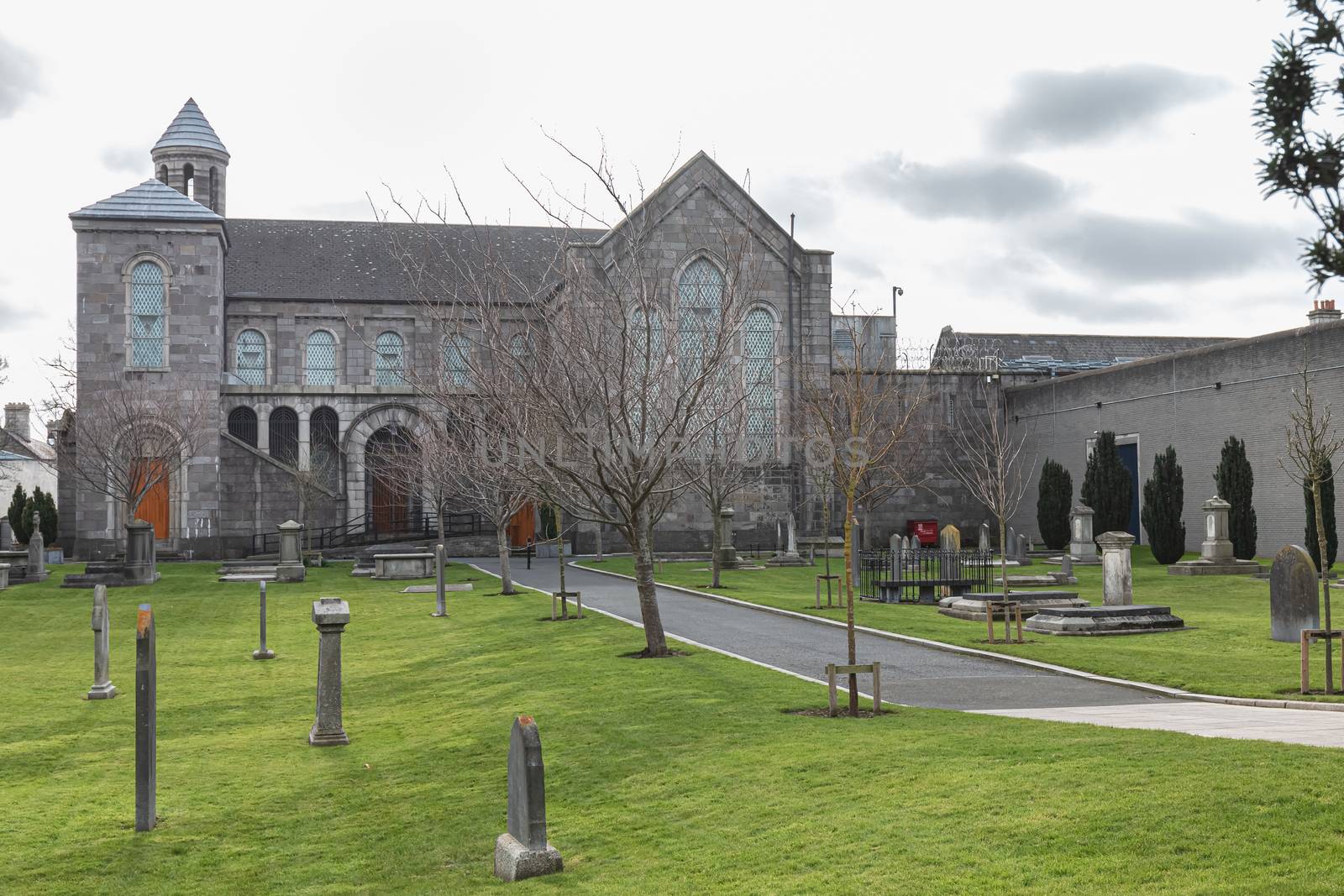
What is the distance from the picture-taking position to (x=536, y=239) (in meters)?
53.0

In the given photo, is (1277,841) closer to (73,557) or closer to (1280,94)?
(1280,94)

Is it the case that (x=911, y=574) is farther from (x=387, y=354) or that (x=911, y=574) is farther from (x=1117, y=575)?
(x=387, y=354)

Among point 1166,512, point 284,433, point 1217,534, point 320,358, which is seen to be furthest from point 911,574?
point 320,358

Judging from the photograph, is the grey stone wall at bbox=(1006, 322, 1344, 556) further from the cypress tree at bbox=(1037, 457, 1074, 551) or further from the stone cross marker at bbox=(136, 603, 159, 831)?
the stone cross marker at bbox=(136, 603, 159, 831)

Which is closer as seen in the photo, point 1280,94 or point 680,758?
point 1280,94

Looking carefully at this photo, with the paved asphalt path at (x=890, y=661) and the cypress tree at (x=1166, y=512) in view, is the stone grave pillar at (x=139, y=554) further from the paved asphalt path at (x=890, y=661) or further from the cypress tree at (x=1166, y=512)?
the cypress tree at (x=1166, y=512)

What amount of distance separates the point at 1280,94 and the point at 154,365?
40.5 m

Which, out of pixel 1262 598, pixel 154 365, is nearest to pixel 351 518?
pixel 154 365

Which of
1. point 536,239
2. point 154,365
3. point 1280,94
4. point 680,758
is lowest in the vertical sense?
point 680,758

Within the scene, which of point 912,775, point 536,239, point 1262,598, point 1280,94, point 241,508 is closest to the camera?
point 1280,94

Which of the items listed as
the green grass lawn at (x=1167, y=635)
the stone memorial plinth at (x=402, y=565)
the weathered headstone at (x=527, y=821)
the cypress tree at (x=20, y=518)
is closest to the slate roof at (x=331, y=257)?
the cypress tree at (x=20, y=518)

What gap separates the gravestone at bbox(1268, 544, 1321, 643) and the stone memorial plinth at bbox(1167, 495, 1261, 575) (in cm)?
1250

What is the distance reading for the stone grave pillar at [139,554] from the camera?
104ft

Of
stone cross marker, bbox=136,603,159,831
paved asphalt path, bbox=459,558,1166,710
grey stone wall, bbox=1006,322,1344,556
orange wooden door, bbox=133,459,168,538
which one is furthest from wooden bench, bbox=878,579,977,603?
orange wooden door, bbox=133,459,168,538
